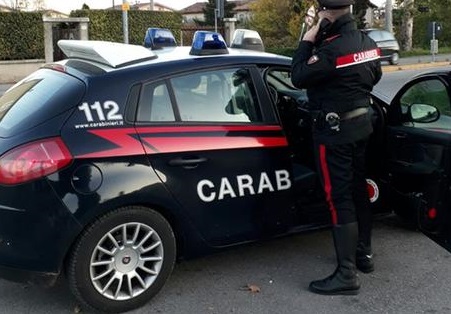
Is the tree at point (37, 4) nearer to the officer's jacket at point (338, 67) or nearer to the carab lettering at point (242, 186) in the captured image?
the carab lettering at point (242, 186)

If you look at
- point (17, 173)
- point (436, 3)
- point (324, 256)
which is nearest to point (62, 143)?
point (17, 173)

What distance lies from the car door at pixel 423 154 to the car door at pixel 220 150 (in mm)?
849

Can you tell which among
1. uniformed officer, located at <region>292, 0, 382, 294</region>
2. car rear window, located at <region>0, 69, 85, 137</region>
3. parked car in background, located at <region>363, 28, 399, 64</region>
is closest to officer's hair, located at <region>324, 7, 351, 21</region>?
uniformed officer, located at <region>292, 0, 382, 294</region>

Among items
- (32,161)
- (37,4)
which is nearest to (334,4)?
(32,161)

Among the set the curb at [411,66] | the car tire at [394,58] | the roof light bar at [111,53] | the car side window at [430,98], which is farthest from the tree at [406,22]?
the roof light bar at [111,53]

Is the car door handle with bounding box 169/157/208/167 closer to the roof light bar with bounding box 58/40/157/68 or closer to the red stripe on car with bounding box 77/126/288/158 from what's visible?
the red stripe on car with bounding box 77/126/288/158

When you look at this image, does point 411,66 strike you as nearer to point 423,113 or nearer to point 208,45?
point 423,113

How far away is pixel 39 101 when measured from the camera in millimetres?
3357

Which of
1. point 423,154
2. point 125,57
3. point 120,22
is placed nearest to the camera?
point 125,57

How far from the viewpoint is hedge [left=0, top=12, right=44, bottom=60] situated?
1984cm

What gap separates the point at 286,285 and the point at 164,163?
117 centimetres

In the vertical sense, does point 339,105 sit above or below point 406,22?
below

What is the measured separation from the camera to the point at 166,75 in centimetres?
347

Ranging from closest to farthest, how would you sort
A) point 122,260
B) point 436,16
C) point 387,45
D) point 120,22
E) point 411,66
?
1. point 122,260
2. point 120,22
3. point 411,66
4. point 387,45
5. point 436,16
